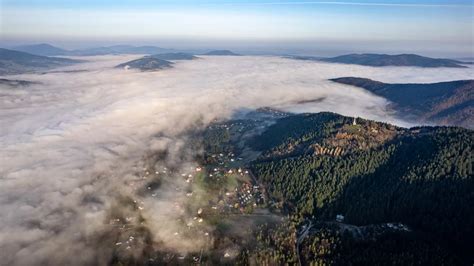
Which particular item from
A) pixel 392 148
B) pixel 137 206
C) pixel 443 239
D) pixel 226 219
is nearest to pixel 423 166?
pixel 392 148

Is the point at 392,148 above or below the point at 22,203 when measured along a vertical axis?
above

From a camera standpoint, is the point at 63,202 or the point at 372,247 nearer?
the point at 372,247

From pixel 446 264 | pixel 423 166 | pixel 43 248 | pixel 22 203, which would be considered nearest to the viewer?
pixel 446 264

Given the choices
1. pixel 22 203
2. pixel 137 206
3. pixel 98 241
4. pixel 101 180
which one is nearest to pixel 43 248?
pixel 98 241

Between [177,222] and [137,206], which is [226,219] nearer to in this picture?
[177,222]

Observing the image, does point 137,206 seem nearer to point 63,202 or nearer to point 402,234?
point 63,202

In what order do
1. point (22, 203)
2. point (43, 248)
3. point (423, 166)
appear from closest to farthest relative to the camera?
1. point (43, 248)
2. point (22, 203)
3. point (423, 166)
